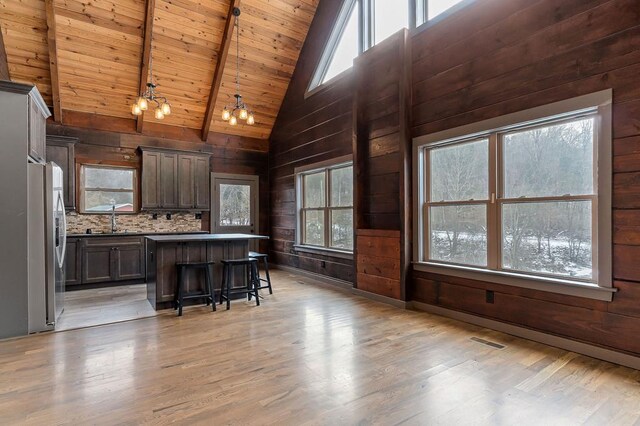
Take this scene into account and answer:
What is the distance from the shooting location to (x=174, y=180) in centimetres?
666

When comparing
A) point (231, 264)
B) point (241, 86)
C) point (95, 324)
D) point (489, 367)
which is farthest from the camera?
point (241, 86)

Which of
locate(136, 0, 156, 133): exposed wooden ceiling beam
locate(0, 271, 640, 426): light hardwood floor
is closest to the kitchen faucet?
locate(136, 0, 156, 133): exposed wooden ceiling beam

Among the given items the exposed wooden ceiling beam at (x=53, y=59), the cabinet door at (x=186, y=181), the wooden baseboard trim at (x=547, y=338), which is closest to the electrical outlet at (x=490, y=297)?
the wooden baseboard trim at (x=547, y=338)

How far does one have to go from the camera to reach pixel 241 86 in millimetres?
6754

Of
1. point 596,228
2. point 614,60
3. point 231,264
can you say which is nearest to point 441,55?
point 614,60

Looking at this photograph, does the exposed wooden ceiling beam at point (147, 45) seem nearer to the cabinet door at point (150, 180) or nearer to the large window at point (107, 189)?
the cabinet door at point (150, 180)

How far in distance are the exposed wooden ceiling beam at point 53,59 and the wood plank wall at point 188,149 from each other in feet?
0.98

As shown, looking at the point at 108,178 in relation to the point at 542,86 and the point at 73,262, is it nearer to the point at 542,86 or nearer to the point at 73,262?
the point at 73,262

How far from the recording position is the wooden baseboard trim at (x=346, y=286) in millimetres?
4369

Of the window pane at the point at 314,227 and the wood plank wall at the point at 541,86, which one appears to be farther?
the window pane at the point at 314,227

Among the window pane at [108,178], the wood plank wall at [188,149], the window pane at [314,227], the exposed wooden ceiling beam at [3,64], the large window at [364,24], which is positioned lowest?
the window pane at [314,227]

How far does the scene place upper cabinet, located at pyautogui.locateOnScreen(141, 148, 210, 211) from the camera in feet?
21.0

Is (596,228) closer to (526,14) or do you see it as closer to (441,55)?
(526,14)

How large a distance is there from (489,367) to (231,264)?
10.1ft
